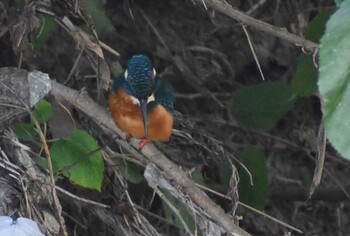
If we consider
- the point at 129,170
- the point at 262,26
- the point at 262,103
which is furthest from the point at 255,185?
the point at 262,26

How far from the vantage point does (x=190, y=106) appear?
3.93 metres

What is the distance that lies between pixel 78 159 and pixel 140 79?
664mm

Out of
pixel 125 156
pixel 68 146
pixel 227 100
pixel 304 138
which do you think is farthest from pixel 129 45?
pixel 68 146

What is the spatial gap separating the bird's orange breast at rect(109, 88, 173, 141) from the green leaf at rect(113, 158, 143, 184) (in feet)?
0.32

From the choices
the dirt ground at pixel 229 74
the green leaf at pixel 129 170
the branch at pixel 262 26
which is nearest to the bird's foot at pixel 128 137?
the green leaf at pixel 129 170

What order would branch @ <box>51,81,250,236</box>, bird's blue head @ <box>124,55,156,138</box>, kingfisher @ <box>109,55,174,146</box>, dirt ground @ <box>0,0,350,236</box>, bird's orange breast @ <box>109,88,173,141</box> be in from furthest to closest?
dirt ground @ <box>0,0,350,236</box>
bird's blue head @ <box>124,55,156,138</box>
kingfisher @ <box>109,55,174,146</box>
bird's orange breast @ <box>109,88,173,141</box>
branch @ <box>51,81,250,236</box>

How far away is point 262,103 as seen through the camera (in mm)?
3094

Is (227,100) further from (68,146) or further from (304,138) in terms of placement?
(68,146)

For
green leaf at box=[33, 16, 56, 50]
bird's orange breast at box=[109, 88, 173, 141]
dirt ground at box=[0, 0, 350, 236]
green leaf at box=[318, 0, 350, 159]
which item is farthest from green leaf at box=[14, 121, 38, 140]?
green leaf at box=[318, 0, 350, 159]

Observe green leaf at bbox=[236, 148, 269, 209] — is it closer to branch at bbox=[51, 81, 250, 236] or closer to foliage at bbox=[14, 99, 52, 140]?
branch at bbox=[51, 81, 250, 236]

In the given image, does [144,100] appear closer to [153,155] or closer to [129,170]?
[129,170]

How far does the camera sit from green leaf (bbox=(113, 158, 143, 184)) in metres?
2.85

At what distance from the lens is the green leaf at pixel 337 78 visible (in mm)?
1605

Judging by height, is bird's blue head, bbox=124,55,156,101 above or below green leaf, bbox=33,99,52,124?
below
